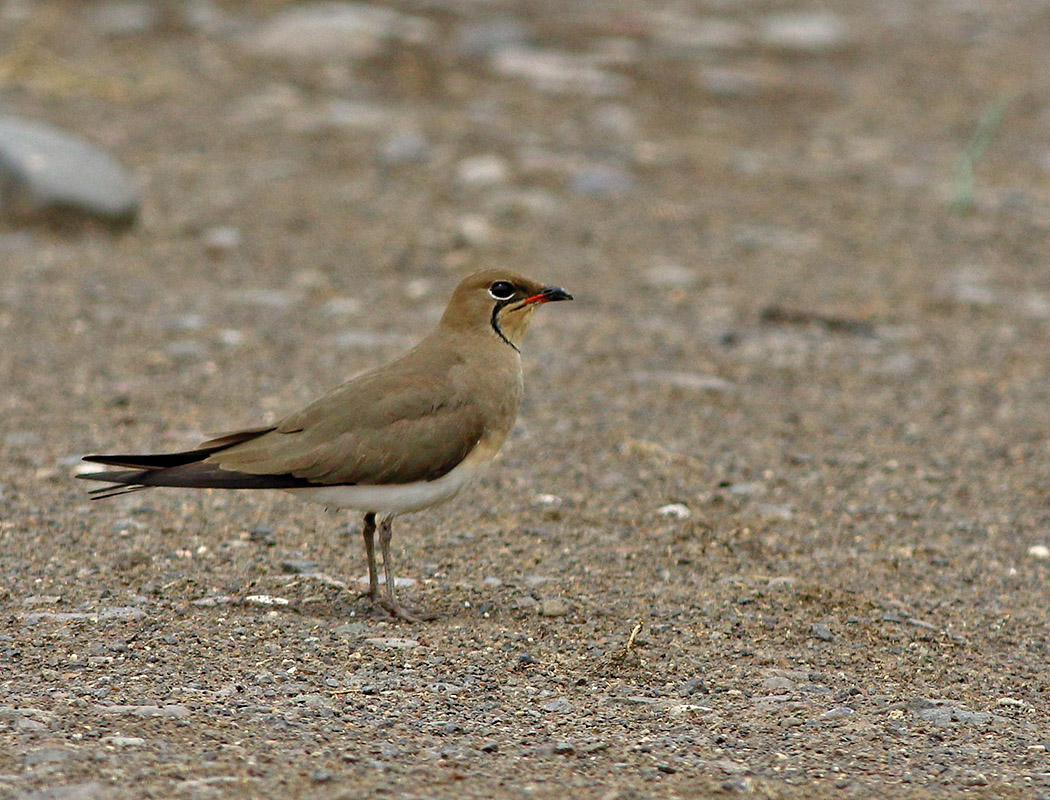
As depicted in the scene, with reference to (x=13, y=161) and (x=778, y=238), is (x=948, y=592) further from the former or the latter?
(x=13, y=161)

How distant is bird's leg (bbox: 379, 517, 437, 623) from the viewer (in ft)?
16.5

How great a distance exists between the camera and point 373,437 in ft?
16.6

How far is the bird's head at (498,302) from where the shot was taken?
5516 mm

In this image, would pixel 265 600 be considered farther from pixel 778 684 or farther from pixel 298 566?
pixel 778 684

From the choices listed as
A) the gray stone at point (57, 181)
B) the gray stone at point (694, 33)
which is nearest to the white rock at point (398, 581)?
the gray stone at point (57, 181)

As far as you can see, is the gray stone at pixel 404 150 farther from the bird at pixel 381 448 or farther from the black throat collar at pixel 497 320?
the bird at pixel 381 448

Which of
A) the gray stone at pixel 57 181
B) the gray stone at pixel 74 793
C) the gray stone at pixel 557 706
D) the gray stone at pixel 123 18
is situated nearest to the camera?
the gray stone at pixel 74 793

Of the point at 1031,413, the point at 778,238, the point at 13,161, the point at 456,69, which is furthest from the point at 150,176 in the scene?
the point at 1031,413

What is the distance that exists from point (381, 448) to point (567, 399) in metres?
2.74

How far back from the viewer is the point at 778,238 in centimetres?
1032

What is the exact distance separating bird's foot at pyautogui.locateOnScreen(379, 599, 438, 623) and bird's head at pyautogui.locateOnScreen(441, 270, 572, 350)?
103 cm

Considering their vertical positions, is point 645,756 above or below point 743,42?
below

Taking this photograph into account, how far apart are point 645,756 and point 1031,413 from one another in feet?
14.8

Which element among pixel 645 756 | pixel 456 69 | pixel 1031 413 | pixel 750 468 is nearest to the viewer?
pixel 645 756
